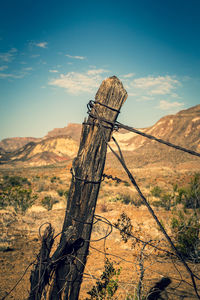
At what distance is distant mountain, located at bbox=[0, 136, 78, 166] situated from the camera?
5194 cm

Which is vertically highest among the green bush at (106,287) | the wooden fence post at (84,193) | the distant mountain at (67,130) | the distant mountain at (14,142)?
the distant mountain at (67,130)

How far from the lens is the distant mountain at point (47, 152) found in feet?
170

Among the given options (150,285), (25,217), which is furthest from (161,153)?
(150,285)

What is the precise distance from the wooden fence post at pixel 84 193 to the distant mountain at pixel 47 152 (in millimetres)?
49024

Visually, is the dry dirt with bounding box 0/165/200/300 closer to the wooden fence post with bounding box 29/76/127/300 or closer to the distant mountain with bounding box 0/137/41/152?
the wooden fence post with bounding box 29/76/127/300

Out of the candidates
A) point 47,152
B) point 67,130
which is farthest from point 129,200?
point 67,130

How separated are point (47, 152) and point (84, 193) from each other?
180 ft

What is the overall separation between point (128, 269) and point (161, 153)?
41.0 metres

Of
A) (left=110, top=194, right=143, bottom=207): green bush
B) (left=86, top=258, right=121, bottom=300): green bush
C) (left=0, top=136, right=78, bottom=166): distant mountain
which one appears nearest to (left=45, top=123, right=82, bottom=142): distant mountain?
(left=0, top=136, right=78, bottom=166): distant mountain

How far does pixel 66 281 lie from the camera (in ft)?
5.84

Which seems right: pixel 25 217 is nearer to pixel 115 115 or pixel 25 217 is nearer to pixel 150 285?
pixel 150 285

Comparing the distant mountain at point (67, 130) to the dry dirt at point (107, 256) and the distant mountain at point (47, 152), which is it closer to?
the distant mountain at point (47, 152)

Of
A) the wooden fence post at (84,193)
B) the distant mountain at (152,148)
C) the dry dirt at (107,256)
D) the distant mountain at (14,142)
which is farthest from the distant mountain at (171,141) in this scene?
the distant mountain at (14,142)

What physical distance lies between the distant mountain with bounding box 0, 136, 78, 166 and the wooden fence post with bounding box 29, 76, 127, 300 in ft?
161
